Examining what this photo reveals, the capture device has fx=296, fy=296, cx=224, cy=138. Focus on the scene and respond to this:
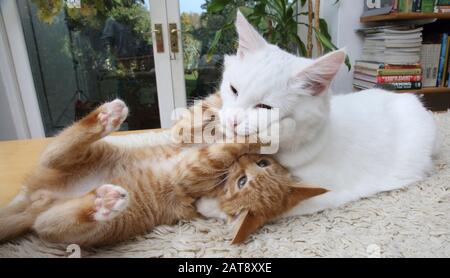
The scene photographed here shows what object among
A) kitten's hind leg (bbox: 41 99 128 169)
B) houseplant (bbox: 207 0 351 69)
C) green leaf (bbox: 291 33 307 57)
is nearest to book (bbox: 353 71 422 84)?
houseplant (bbox: 207 0 351 69)

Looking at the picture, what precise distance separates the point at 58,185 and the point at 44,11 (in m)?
1.31

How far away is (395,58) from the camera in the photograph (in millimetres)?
1544

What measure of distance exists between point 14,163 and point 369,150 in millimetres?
899

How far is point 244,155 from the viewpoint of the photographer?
627 mm

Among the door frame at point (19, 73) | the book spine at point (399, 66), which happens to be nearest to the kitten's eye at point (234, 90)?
the door frame at point (19, 73)

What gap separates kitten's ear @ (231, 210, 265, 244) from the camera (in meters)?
0.52

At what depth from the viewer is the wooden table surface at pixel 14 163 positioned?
0.63 m

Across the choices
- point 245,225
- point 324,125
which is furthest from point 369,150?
point 245,225

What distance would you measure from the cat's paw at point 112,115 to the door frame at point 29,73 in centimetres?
71

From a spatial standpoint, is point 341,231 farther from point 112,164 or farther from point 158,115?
point 158,115

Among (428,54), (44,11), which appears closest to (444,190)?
(428,54)

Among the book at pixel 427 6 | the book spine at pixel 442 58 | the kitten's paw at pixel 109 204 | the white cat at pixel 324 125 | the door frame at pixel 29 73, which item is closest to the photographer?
the kitten's paw at pixel 109 204

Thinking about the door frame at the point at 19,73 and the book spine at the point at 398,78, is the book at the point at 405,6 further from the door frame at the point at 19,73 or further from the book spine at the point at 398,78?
the door frame at the point at 19,73

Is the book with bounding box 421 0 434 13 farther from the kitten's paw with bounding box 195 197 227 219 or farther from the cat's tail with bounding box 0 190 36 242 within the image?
the cat's tail with bounding box 0 190 36 242
